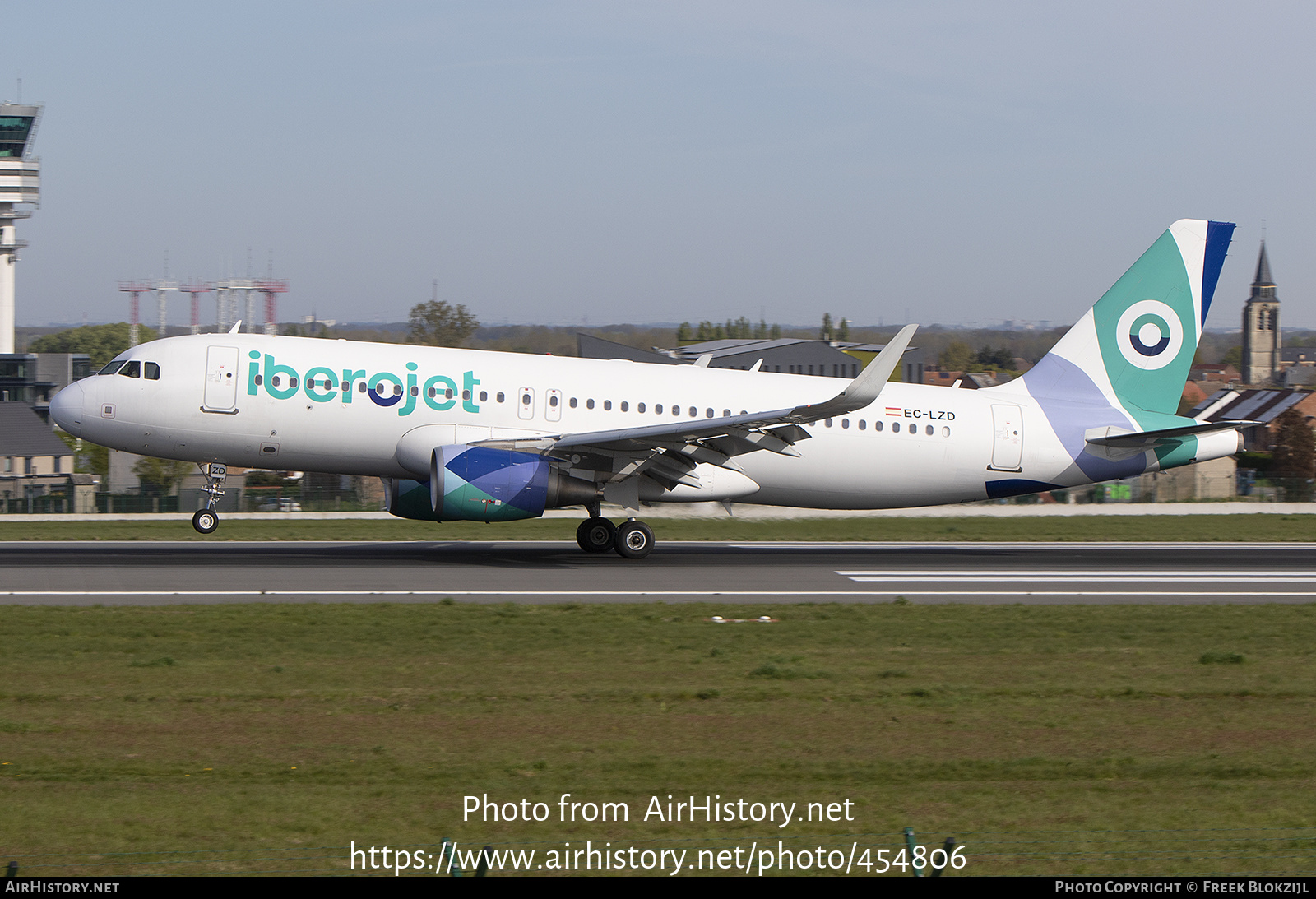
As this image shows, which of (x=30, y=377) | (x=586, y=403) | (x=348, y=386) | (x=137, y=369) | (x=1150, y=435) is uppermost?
(x=30, y=377)

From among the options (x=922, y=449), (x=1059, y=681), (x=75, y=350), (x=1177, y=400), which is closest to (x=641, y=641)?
(x=1059, y=681)

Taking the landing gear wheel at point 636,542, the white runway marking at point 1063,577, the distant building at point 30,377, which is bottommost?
the white runway marking at point 1063,577

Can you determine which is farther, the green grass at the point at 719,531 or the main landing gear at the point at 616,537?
the green grass at the point at 719,531

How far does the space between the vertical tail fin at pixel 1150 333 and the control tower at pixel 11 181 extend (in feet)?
304

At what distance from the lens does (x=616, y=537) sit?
25.8 meters

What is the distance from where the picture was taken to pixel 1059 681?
548 inches

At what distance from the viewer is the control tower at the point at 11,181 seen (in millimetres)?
97188

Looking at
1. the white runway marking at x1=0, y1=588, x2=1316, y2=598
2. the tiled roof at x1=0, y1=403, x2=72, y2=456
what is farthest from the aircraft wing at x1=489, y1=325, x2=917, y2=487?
the tiled roof at x1=0, y1=403, x2=72, y2=456

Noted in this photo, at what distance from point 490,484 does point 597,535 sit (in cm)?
360

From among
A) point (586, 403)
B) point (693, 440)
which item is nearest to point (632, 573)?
point (693, 440)

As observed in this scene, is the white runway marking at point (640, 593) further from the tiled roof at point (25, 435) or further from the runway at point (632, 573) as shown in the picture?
the tiled roof at point (25, 435)

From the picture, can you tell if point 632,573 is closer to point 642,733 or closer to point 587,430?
point 587,430

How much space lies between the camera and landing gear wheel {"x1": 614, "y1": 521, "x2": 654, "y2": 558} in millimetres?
25469

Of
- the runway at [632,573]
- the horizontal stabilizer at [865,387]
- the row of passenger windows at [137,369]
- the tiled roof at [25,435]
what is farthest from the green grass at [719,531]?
the tiled roof at [25,435]
